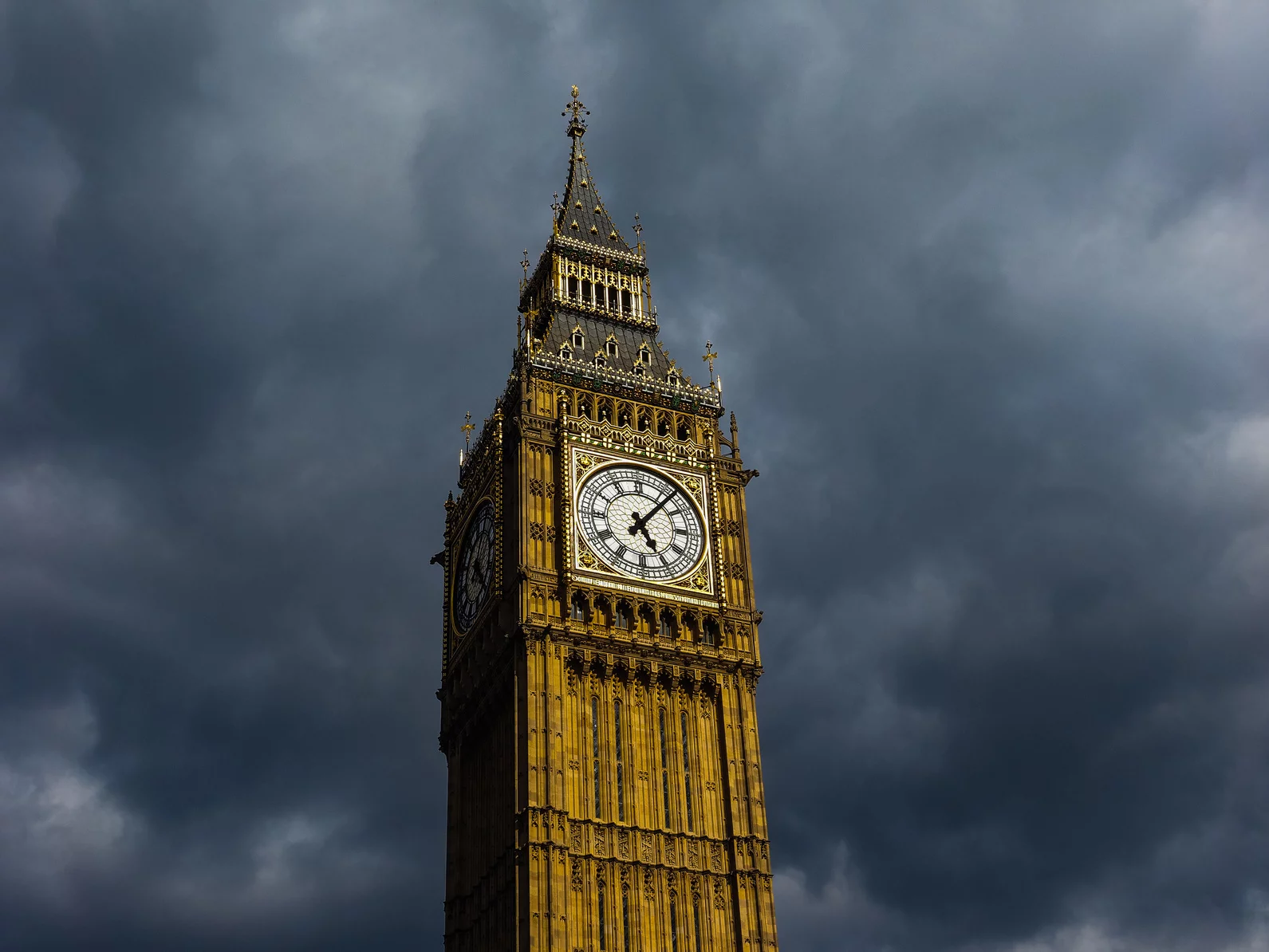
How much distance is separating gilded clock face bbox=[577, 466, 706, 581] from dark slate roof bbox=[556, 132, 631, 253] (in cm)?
2246

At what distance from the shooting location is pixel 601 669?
3231 inches

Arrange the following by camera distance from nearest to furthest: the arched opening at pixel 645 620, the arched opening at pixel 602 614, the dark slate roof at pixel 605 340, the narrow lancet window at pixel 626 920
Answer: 1. the narrow lancet window at pixel 626 920
2. the arched opening at pixel 602 614
3. the arched opening at pixel 645 620
4. the dark slate roof at pixel 605 340

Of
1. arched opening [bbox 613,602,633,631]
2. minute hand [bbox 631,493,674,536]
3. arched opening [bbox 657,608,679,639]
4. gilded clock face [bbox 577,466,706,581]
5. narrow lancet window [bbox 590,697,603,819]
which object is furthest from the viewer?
minute hand [bbox 631,493,674,536]

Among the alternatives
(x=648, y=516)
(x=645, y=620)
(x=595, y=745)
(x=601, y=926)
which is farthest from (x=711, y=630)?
(x=601, y=926)

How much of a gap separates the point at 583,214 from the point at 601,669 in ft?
124

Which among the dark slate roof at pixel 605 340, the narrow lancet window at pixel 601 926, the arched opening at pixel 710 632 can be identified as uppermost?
the dark slate roof at pixel 605 340

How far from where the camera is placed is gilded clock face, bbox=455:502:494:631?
88.9 m

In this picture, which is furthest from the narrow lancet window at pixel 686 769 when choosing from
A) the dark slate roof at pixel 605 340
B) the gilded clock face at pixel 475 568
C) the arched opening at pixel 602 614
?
the dark slate roof at pixel 605 340

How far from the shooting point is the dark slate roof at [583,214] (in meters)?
106

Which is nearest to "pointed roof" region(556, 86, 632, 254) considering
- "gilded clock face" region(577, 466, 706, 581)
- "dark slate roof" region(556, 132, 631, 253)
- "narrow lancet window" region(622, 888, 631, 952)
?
"dark slate roof" region(556, 132, 631, 253)

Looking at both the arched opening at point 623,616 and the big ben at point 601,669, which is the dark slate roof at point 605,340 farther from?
the arched opening at point 623,616

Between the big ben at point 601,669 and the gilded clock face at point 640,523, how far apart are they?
0.11 metres

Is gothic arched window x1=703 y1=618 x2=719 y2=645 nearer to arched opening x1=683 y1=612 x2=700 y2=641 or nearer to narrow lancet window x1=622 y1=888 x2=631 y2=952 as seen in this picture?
arched opening x1=683 y1=612 x2=700 y2=641

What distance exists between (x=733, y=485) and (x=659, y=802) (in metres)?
20.2
